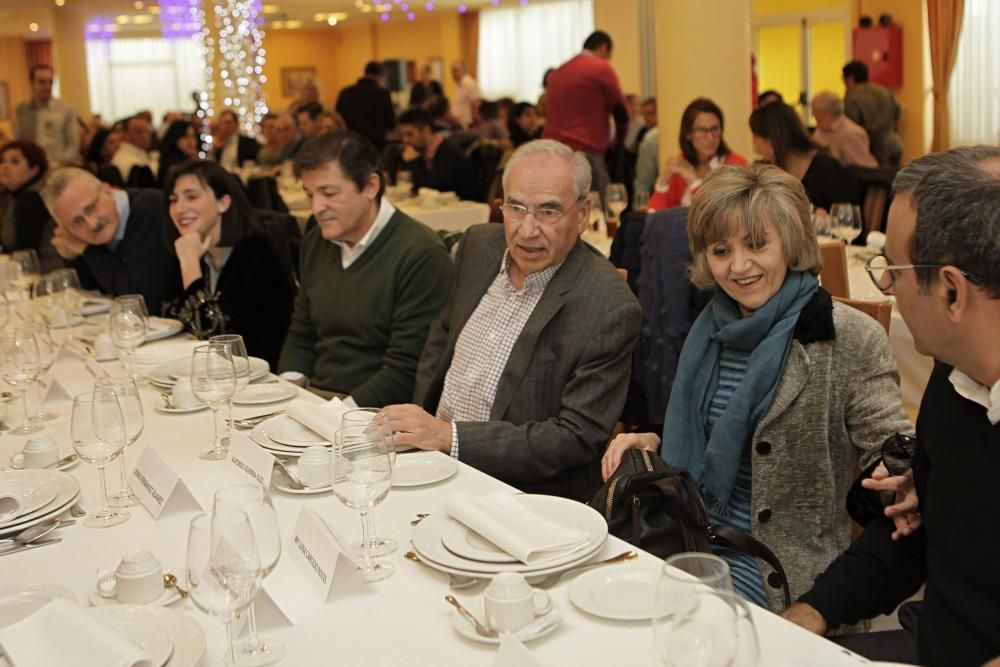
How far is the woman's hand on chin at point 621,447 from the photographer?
2320 millimetres

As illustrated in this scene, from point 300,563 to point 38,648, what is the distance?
416 mm

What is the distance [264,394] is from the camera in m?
2.82

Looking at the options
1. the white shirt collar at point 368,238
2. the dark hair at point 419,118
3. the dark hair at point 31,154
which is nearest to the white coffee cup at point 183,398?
the white shirt collar at point 368,238

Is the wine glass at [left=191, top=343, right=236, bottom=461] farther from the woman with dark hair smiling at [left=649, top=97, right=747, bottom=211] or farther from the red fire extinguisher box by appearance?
the red fire extinguisher box

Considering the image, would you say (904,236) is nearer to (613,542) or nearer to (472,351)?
(613,542)

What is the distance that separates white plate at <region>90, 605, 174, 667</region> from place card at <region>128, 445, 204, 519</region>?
1.60ft

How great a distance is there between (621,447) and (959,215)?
39.0 inches

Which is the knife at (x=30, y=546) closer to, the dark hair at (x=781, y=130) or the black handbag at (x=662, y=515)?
the black handbag at (x=662, y=515)

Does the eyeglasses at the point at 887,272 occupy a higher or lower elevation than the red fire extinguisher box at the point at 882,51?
lower

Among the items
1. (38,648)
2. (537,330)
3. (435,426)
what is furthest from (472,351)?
(38,648)

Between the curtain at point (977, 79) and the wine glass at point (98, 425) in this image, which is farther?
the curtain at point (977, 79)

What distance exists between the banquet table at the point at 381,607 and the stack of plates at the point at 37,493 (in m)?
0.05

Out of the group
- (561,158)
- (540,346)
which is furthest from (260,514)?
(561,158)

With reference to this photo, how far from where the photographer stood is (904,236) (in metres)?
1.62
